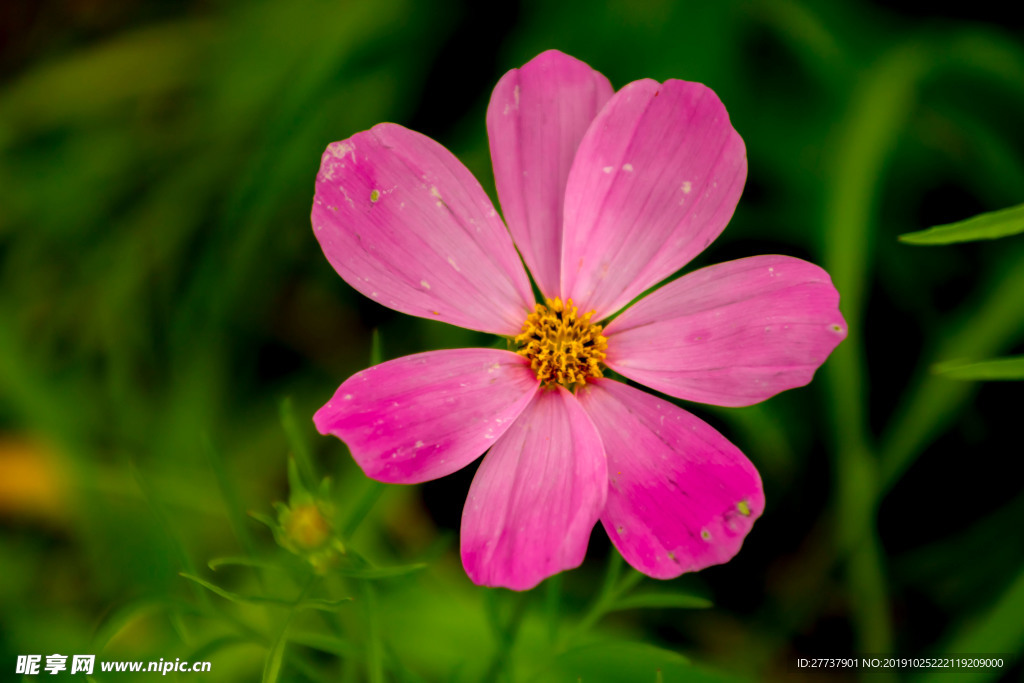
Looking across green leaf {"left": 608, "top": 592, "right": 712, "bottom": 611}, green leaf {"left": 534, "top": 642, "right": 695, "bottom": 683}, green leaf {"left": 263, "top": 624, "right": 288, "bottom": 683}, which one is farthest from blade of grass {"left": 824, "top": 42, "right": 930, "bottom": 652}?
green leaf {"left": 263, "top": 624, "right": 288, "bottom": 683}

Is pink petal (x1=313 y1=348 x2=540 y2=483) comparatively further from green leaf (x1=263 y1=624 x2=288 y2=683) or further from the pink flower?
green leaf (x1=263 y1=624 x2=288 y2=683)

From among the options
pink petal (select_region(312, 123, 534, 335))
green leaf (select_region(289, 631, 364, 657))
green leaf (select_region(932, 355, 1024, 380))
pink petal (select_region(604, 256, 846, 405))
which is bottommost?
green leaf (select_region(289, 631, 364, 657))

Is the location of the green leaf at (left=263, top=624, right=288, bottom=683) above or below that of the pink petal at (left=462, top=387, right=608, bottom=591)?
below

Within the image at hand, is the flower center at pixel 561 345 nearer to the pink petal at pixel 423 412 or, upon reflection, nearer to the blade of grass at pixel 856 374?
the pink petal at pixel 423 412

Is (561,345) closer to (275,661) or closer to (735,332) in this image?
(735,332)

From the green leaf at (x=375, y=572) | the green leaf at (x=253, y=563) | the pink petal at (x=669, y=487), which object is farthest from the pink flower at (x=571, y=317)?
the green leaf at (x=253, y=563)

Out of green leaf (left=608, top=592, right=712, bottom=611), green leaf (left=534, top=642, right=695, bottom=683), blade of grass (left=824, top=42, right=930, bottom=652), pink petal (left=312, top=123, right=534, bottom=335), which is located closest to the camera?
pink petal (left=312, top=123, right=534, bottom=335)
